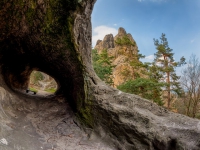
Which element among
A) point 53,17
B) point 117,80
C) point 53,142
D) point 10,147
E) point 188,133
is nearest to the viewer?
point 10,147

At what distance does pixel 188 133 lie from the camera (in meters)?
3.31

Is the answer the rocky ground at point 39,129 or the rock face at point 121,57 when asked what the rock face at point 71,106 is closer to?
the rocky ground at point 39,129

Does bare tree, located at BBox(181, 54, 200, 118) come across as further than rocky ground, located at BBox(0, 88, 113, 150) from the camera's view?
Yes

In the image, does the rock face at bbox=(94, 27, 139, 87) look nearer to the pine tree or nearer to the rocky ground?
the pine tree

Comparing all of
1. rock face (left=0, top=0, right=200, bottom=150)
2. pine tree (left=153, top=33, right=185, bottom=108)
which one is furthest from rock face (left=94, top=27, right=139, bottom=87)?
rock face (left=0, top=0, right=200, bottom=150)

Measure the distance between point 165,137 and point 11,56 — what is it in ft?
18.4

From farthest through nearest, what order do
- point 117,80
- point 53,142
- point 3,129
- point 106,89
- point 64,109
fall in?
point 117,80
point 64,109
point 106,89
point 53,142
point 3,129

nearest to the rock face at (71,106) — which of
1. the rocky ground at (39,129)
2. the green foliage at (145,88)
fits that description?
the rocky ground at (39,129)

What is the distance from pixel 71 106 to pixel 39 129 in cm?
164

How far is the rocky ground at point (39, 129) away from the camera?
304cm

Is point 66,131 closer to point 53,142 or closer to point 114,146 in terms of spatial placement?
point 53,142

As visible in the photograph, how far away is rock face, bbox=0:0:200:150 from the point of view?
134 inches

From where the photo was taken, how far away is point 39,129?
3992mm

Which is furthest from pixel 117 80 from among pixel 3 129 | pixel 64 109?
pixel 3 129
